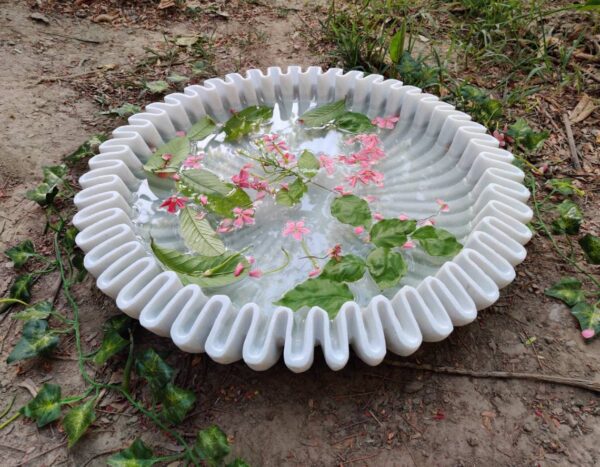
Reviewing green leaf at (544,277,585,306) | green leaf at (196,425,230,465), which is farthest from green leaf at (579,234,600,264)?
green leaf at (196,425,230,465)

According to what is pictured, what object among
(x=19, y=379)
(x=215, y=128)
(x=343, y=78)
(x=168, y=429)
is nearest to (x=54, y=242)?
(x=19, y=379)

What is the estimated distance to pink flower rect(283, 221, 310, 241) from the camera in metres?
1.16

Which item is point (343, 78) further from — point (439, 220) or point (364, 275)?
point (364, 275)

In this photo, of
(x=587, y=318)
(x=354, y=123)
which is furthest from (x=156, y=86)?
(x=587, y=318)

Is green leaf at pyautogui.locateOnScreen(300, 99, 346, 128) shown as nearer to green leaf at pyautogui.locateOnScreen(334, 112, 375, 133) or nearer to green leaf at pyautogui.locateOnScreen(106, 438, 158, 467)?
green leaf at pyautogui.locateOnScreen(334, 112, 375, 133)

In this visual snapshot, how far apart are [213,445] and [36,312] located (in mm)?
594

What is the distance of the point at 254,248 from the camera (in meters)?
1.17

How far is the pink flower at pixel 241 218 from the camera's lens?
1.20 metres

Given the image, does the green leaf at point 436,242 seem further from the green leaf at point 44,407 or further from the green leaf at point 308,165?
the green leaf at point 44,407

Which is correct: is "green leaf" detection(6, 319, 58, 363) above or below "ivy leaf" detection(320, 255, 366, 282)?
below

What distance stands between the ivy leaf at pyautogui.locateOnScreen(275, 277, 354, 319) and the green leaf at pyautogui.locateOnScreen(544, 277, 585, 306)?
59 cm

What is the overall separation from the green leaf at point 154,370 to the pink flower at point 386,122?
99 centimetres

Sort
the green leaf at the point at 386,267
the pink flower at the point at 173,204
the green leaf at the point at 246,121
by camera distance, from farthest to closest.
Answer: the green leaf at the point at 246,121 < the pink flower at the point at 173,204 < the green leaf at the point at 386,267

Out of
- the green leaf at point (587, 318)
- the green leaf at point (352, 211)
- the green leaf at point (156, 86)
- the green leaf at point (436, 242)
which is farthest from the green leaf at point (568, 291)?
the green leaf at point (156, 86)
